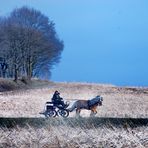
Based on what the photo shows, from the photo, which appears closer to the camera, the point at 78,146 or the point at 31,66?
the point at 78,146

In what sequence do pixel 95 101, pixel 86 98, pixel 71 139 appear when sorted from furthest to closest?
pixel 86 98, pixel 95 101, pixel 71 139

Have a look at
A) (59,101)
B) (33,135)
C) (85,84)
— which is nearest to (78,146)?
(33,135)

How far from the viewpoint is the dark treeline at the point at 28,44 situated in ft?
130

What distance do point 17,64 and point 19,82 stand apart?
14.6 feet

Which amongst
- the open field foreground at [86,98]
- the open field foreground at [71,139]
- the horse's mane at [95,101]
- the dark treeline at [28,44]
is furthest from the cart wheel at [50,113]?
the dark treeline at [28,44]

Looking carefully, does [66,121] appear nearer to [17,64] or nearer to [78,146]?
[78,146]

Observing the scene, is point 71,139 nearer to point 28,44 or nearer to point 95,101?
point 95,101

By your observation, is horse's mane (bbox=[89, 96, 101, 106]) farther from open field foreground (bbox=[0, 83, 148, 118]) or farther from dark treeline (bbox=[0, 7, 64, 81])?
dark treeline (bbox=[0, 7, 64, 81])

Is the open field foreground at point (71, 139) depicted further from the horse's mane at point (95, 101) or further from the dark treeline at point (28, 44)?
the dark treeline at point (28, 44)

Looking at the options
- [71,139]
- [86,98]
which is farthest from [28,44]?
[71,139]

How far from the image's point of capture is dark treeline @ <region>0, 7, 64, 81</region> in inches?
1556

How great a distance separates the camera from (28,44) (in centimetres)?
3994

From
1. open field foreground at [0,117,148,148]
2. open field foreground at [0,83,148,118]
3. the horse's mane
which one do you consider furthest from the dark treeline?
open field foreground at [0,117,148,148]

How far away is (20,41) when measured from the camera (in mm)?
39812
